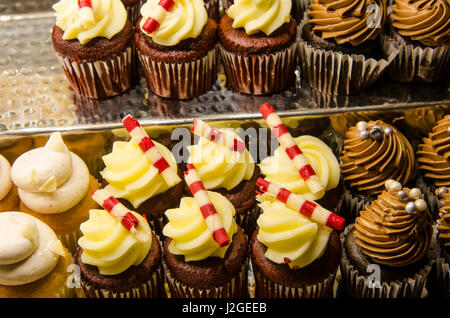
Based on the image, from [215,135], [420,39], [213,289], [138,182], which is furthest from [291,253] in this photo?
[420,39]

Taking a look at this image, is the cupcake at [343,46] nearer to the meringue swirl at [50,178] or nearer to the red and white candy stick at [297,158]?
the red and white candy stick at [297,158]

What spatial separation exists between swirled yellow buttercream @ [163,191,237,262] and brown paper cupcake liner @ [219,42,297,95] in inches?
31.6

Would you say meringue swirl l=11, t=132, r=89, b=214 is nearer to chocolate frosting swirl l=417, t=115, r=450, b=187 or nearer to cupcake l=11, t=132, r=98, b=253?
cupcake l=11, t=132, r=98, b=253

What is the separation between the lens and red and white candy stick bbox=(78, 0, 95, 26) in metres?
2.58

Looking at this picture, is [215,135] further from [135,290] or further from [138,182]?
[135,290]

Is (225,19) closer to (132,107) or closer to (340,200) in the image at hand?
(132,107)

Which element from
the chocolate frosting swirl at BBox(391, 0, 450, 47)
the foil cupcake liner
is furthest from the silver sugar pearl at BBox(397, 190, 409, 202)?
the chocolate frosting swirl at BBox(391, 0, 450, 47)

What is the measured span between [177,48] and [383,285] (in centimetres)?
148

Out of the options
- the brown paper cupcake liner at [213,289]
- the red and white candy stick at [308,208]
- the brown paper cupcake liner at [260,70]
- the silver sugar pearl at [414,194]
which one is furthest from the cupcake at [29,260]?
the silver sugar pearl at [414,194]

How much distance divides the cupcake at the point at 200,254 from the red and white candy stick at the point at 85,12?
3.31 feet

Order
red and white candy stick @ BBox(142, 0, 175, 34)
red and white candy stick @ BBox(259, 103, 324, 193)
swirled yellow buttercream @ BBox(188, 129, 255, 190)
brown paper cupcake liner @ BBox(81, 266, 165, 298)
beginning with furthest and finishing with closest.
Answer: red and white candy stick @ BBox(142, 0, 175, 34) < swirled yellow buttercream @ BBox(188, 129, 255, 190) < red and white candy stick @ BBox(259, 103, 324, 193) < brown paper cupcake liner @ BBox(81, 266, 165, 298)

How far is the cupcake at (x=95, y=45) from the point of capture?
266 cm

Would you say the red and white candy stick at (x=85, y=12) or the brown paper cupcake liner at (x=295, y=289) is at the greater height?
the red and white candy stick at (x=85, y=12)
